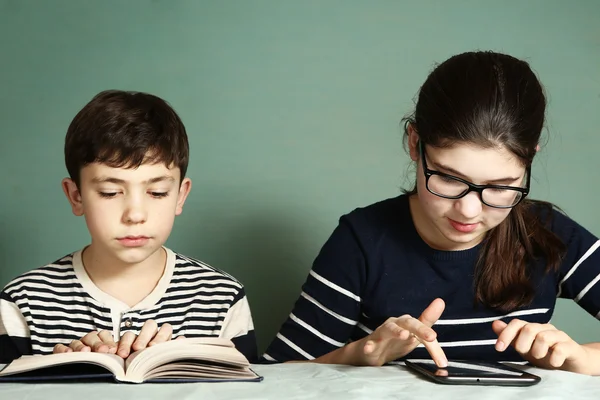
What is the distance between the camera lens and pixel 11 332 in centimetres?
150

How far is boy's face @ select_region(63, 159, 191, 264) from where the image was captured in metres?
1.42

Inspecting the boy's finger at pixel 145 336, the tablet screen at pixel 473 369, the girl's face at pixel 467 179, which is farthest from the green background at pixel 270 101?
the tablet screen at pixel 473 369

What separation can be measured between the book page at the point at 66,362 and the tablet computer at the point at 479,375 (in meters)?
0.46

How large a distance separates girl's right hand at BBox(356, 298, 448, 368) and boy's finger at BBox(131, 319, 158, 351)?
0.36 metres

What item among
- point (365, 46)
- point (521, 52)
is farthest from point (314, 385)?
point (521, 52)

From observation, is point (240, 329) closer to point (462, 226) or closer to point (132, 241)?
point (132, 241)

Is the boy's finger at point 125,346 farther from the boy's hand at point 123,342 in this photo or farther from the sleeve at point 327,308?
the sleeve at point 327,308

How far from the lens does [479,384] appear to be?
1.07 metres

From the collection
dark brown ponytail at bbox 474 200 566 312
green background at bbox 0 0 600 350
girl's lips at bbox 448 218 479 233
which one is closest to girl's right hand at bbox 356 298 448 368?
girl's lips at bbox 448 218 479 233

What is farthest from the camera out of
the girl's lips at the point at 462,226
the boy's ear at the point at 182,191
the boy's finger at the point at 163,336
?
the boy's ear at the point at 182,191

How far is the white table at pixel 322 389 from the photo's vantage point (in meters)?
0.98

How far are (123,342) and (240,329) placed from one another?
1.36 ft

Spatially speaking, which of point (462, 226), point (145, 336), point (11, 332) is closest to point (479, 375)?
point (462, 226)

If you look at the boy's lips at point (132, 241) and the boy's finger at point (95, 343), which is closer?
the boy's finger at point (95, 343)
